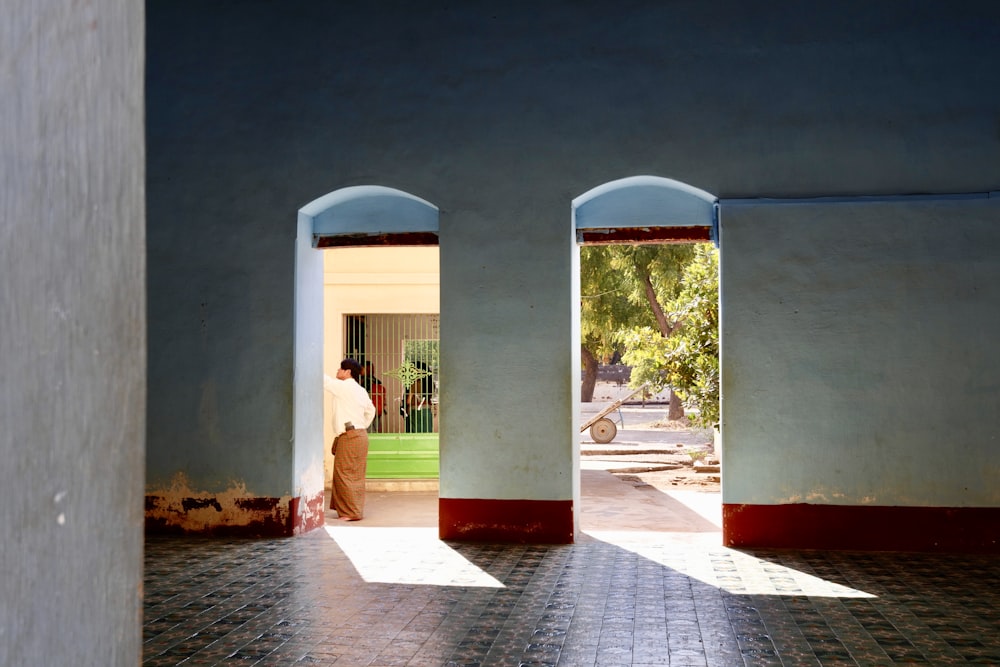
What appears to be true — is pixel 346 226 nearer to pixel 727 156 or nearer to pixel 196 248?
pixel 196 248

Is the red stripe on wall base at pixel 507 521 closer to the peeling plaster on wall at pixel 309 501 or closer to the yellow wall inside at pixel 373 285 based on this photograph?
the peeling plaster on wall at pixel 309 501

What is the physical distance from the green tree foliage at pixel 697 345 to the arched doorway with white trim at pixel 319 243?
4.28m

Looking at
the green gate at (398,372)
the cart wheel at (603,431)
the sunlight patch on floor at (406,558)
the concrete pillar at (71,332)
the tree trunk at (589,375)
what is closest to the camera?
the concrete pillar at (71,332)

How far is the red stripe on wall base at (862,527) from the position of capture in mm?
7438

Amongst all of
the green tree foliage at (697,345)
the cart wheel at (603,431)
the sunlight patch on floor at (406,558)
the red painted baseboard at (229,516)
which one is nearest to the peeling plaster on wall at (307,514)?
the red painted baseboard at (229,516)

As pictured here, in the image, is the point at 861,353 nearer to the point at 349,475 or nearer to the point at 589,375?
the point at 349,475

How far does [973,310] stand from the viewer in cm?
752

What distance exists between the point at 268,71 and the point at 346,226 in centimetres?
153

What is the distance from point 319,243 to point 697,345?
516 cm

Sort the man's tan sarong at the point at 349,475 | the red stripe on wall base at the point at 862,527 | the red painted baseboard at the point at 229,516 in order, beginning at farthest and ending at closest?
the man's tan sarong at the point at 349,475 < the red painted baseboard at the point at 229,516 < the red stripe on wall base at the point at 862,527

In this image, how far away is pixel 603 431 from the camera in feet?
70.0

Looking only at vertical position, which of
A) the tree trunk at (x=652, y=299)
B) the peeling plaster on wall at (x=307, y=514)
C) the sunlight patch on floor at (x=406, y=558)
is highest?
the tree trunk at (x=652, y=299)

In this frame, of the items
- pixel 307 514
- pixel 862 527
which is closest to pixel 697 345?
pixel 862 527

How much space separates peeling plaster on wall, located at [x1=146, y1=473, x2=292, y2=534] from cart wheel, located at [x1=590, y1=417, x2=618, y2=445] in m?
Answer: 13.6
